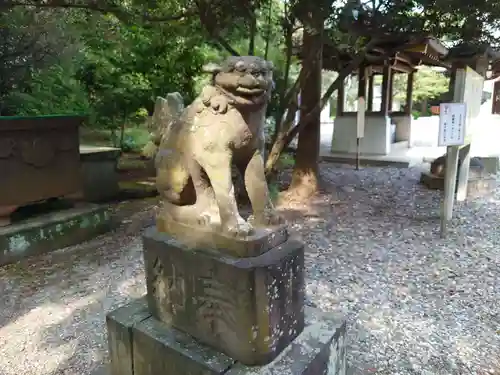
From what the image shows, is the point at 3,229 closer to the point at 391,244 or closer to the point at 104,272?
the point at 104,272

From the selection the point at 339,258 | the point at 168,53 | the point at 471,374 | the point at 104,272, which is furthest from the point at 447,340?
the point at 168,53

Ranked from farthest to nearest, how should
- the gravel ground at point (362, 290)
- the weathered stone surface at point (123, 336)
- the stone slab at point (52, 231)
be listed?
the stone slab at point (52, 231), the gravel ground at point (362, 290), the weathered stone surface at point (123, 336)

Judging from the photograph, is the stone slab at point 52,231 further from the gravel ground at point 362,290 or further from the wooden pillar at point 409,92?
the wooden pillar at point 409,92

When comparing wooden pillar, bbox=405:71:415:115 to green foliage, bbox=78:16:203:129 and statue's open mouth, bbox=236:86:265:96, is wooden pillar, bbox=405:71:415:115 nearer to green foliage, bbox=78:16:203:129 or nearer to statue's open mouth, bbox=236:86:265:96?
green foliage, bbox=78:16:203:129

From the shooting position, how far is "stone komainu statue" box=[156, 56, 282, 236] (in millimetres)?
1708

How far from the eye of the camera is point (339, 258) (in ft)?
12.2

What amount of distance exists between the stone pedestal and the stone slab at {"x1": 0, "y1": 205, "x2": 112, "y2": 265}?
214cm

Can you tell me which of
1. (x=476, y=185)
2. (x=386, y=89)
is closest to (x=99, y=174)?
(x=476, y=185)

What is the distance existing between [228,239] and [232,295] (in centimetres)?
24

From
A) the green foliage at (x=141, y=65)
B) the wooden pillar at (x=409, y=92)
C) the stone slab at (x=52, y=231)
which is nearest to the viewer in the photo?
the stone slab at (x=52, y=231)

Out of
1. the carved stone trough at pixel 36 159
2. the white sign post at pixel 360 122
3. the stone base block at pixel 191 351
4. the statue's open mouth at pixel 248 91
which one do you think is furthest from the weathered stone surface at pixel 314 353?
the white sign post at pixel 360 122

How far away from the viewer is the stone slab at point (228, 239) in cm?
173

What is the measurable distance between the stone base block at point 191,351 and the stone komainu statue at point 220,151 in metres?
0.56

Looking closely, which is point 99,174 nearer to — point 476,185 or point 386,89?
point 476,185
